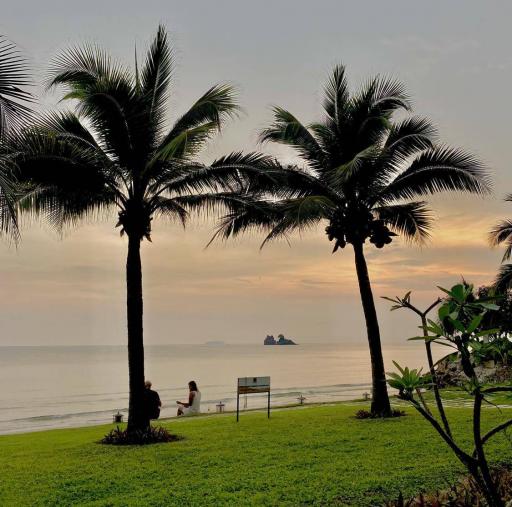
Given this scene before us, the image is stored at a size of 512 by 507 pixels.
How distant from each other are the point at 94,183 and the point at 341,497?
26.6ft

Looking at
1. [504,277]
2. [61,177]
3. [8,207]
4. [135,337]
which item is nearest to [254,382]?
[135,337]

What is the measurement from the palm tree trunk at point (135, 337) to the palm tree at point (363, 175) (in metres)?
2.83

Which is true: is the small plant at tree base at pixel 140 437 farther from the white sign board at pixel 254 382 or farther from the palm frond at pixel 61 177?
the palm frond at pixel 61 177

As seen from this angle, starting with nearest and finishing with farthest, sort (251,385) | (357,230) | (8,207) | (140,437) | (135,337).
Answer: (8,207), (140,437), (135,337), (357,230), (251,385)

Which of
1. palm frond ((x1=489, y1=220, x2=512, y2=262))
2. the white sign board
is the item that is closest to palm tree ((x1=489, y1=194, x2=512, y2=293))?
palm frond ((x1=489, y1=220, x2=512, y2=262))

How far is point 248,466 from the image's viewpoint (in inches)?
322

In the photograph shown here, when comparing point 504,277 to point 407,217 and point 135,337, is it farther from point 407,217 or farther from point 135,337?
Result: point 135,337

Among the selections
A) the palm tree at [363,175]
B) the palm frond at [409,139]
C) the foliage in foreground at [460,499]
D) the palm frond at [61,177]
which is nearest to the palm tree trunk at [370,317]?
the palm tree at [363,175]

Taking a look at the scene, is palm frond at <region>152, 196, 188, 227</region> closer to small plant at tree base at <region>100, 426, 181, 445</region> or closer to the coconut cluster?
the coconut cluster

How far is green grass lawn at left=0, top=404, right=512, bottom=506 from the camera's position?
6613 mm

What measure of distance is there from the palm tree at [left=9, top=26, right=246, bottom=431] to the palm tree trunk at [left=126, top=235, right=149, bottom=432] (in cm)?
2

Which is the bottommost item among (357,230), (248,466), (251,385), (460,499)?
(248,466)

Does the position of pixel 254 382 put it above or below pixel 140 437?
above

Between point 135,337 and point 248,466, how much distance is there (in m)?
4.65
